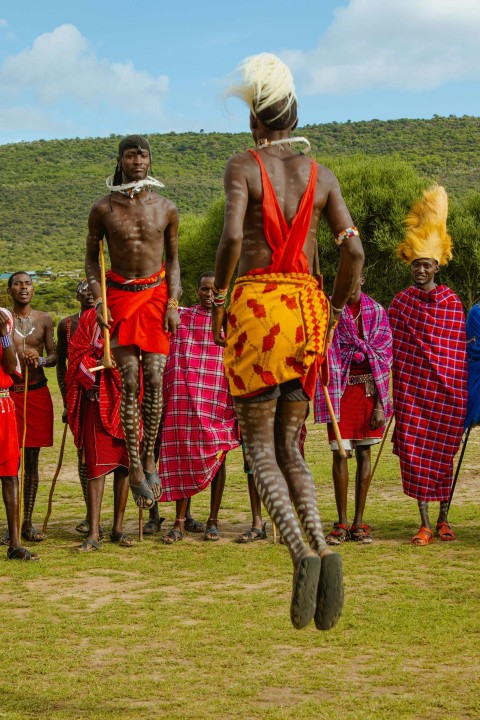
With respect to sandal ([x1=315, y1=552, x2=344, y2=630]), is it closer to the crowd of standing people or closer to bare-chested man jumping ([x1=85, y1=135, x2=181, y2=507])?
the crowd of standing people

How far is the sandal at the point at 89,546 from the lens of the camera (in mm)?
9844

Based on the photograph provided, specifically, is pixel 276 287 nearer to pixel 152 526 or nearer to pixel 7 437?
pixel 7 437

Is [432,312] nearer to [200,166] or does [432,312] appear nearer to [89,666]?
[89,666]

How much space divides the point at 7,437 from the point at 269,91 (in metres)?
4.97

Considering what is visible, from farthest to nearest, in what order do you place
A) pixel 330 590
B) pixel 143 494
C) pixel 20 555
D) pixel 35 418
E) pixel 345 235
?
pixel 35 418 < pixel 20 555 < pixel 143 494 < pixel 345 235 < pixel 330 590

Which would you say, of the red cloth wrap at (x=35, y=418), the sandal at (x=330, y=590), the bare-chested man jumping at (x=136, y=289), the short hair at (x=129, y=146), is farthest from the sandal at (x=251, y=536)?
the sandal at (x=330, y=590)

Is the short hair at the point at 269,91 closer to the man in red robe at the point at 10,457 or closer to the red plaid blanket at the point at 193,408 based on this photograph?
the man in red robe at the point at 10,457

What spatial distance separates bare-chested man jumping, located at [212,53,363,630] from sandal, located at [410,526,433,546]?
15.4 ft

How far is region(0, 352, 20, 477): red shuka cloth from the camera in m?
9.30

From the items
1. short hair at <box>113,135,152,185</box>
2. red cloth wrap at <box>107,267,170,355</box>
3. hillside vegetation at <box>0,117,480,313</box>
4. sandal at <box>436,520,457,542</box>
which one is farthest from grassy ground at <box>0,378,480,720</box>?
hillside vegetation at <box>0,117,480,313</box>

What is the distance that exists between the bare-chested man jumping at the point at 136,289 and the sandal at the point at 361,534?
355 centimetres

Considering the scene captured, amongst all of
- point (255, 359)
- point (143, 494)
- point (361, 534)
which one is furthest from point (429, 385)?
point (255, 359)

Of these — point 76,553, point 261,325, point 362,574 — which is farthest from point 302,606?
point 76,553

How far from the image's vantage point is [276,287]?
210 inches
